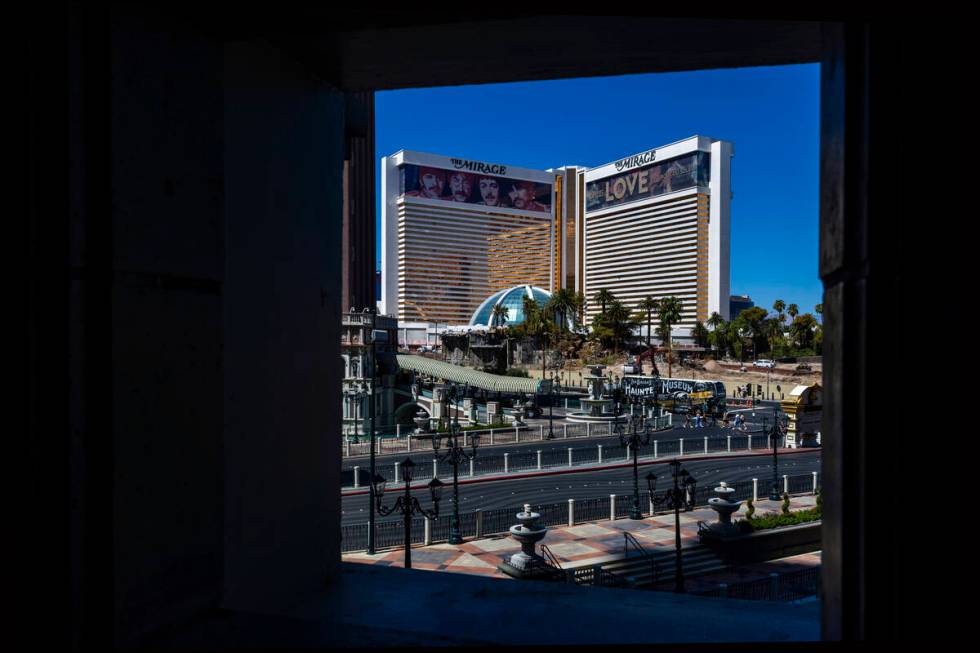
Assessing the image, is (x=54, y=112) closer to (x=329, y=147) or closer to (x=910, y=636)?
(x=329, y=147)

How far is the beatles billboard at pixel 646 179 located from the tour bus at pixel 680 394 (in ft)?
245

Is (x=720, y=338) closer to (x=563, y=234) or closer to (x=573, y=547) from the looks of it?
(x=573, y=547)

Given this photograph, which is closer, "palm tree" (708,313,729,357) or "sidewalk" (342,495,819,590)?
"sidewalk" (342,495,819,590)

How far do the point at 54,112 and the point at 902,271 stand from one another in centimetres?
285

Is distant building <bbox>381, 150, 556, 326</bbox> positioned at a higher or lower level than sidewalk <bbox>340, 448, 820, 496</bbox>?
higher

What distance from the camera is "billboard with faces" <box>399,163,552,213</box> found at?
451 ft

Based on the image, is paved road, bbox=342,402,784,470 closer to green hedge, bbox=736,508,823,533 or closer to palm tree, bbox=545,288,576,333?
green hedge, bbox=736,508,823,533

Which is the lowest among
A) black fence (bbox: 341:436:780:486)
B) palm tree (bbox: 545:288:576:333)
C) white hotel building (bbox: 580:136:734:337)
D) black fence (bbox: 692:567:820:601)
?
black fence (bbox: 341:436:780:486)

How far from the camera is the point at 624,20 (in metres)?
2.99

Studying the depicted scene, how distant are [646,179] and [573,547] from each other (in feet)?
395

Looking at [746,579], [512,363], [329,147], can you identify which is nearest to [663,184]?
[512,363]

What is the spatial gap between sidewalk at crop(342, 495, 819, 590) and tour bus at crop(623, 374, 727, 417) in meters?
24.3

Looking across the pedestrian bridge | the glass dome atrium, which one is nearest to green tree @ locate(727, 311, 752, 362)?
the glass dome atrium

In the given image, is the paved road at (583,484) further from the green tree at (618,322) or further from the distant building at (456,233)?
the distant building at (456,233)
